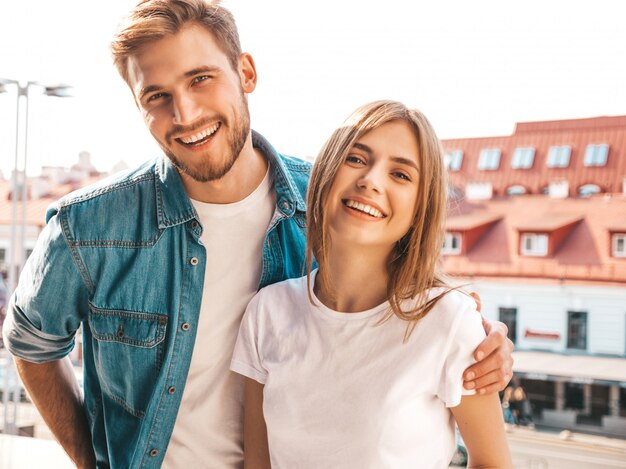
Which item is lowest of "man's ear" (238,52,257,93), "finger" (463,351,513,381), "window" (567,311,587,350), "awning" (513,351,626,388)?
"awning" (513,351,626,388)

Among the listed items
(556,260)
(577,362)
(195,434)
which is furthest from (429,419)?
(556,260)

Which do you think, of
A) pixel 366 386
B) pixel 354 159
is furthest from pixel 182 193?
pixel 366 386

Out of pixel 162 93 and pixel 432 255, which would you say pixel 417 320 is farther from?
pixel 162 93

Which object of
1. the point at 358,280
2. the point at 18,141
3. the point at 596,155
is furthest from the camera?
the point at 596,155

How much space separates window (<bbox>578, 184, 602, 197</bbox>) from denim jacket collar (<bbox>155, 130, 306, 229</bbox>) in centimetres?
494

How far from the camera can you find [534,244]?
6.21 metres

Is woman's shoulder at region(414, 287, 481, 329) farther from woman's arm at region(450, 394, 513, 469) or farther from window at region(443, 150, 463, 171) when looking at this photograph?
window at region(443, 150, 463, 171)

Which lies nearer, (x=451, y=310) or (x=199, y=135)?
(x=451, y=310)

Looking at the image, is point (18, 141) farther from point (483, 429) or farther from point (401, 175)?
point (483, 429)

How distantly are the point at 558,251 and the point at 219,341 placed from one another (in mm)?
5684

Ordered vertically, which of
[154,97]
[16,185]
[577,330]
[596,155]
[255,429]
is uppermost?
[596,155]

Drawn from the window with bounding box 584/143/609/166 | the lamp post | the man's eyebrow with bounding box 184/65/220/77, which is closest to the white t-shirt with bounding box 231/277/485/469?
the man's eyebrow with bounding box 184/65/220/77

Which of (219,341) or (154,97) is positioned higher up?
(154,97)

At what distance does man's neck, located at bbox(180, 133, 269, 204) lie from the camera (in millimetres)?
951
